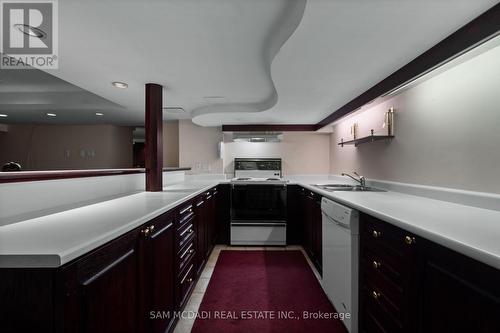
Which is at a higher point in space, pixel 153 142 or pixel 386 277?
pixel 153 142

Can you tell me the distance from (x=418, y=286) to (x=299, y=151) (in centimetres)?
327

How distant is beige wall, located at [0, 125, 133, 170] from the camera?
17.8 ft

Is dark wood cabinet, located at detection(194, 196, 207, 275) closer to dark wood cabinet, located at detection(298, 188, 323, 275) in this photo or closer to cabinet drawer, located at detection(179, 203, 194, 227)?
cabinet drawer, located at detection(179, 203, 194, 227)

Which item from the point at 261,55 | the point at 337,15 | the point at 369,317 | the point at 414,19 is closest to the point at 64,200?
the point at 261,55

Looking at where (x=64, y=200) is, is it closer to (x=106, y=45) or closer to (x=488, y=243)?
(x=106, y=45)

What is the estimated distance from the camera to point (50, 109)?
3.93 m

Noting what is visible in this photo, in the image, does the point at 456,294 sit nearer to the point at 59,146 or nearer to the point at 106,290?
the point at 106,290

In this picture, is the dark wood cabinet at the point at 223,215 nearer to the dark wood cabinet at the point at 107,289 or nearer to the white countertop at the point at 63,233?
the white countertop at the point at 63,233

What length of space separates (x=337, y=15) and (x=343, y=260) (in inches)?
58.9

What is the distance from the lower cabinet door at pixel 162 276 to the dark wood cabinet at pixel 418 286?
1215 mm

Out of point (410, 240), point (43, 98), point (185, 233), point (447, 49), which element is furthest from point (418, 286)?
point (43, 98)

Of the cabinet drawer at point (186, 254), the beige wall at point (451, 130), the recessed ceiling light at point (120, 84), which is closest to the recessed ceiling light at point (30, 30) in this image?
the recessed ceiling light at point (120, 84)

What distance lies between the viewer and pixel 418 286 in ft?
3.27

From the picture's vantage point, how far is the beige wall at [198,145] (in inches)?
166
